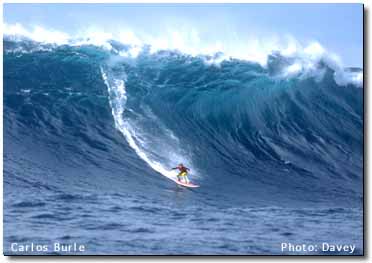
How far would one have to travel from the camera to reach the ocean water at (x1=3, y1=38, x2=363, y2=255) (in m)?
9.41

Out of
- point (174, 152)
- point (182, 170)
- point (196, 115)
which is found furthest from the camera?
point (196, 115)

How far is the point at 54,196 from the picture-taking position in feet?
33.2

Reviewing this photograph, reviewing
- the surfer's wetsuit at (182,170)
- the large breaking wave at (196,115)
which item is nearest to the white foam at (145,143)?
the large breaking wave at (196,115)

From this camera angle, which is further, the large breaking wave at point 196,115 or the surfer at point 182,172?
the large breaking wave at point 196,115

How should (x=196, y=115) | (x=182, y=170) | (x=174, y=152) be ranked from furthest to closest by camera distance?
(x=196, y=115) → (x=174, y=152) → (x=182, y=170)

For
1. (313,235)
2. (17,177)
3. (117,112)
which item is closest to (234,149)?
(117,112)

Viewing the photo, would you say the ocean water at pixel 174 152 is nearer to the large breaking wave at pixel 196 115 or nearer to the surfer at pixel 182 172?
the large breaking wave at pixel 196 115

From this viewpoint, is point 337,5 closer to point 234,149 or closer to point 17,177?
point 234,149

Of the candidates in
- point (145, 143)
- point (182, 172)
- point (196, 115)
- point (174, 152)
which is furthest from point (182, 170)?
point (196, 115)

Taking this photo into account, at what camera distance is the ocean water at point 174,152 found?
941 cm

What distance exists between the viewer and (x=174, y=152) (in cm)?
1202

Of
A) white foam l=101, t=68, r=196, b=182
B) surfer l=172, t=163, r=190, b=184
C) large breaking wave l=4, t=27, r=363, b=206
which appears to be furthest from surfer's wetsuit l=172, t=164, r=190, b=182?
large breaking wave l=4, t=27, r=363, b=206

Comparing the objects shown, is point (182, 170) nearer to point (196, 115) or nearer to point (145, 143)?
point (145, 143)

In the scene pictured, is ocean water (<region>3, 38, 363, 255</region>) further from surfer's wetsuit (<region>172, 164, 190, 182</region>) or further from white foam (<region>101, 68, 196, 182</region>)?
surfer's wetsuit (<region>172, 164, 190, 182</region>)
